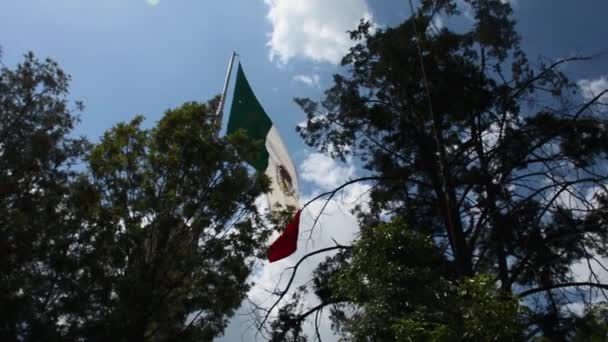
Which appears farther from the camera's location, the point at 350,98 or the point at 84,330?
the point at 350,98

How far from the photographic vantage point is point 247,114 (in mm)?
12219

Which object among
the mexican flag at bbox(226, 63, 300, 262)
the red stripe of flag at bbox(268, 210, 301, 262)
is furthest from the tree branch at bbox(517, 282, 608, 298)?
the mexican flag at bbox(226, 63, 300, 262)

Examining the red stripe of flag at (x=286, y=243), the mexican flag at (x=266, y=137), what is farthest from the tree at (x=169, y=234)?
the mexican flag at (x=266, y=137)

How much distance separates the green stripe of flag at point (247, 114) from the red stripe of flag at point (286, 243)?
→ 299cm

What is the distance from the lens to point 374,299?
215 inches

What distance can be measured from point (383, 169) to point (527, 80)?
3.25m

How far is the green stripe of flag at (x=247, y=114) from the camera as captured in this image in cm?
1177

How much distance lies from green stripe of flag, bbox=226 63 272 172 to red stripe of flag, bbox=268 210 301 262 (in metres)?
2.99

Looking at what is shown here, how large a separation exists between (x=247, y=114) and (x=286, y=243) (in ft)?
14.9

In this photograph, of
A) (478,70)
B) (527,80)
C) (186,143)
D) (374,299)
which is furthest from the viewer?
(478,70)

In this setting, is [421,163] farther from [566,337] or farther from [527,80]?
[566,337]

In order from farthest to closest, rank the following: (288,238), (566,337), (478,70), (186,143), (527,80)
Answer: (478,70) < (527,80) < (288,238) < (566,337) < (186,143)

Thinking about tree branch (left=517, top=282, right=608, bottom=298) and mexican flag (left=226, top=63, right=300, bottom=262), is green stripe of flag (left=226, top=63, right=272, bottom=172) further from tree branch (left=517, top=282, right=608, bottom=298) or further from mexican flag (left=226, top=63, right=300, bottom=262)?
tree branch (left=517, top=282, right=608, bottom=298)

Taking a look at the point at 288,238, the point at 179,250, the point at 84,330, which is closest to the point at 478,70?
the point at 288,238
